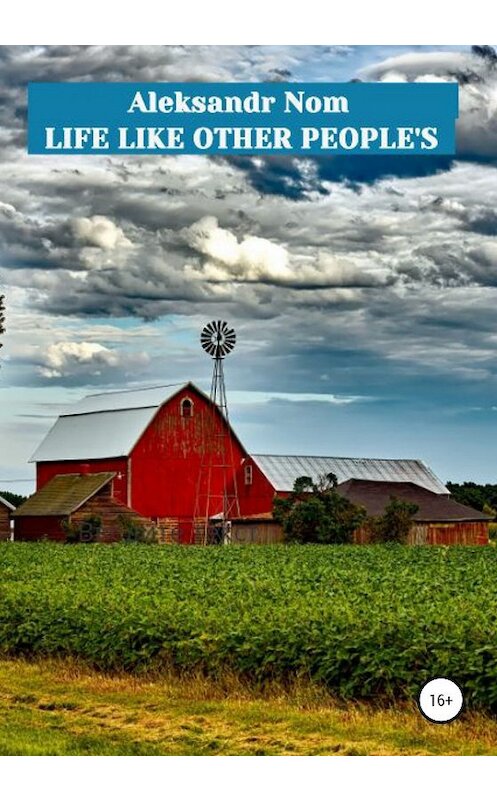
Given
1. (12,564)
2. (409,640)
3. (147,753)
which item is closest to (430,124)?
(409,640)

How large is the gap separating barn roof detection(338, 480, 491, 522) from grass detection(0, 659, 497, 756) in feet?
112

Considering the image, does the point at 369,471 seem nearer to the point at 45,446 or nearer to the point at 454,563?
the point at 45,446

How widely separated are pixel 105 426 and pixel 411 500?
12028 mm

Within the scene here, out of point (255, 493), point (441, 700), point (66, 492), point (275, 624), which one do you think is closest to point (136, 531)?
point (66, 492)

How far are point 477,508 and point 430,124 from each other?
39.4 metres

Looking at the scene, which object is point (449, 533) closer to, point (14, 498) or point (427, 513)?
point (427, 513)

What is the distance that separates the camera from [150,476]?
4494 cm

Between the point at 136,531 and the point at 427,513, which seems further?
the point at 427,513

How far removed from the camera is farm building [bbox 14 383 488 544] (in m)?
43.9

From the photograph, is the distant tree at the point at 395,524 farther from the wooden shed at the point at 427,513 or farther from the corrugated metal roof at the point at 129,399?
the corrugated metal roof at the point at 129,399

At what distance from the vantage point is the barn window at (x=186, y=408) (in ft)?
152

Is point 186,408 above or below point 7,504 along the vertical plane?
above

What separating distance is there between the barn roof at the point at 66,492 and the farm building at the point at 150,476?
3cm

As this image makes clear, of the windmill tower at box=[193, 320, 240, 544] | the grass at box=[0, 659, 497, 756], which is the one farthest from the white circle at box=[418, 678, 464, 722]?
the windmill tower at box=[193, 320, 240, 544]
